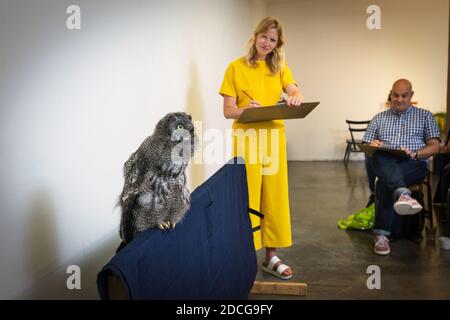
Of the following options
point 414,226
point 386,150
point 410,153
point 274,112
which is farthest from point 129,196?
point 414,226

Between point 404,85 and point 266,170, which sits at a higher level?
point 404,85

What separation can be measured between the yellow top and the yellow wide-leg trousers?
16 cm

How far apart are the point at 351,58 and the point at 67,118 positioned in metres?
6.51

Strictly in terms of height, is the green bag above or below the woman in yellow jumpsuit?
below

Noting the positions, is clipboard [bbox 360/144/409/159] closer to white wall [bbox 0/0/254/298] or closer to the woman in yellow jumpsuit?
the woman in yellow jumpsuit

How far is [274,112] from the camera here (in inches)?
89.0

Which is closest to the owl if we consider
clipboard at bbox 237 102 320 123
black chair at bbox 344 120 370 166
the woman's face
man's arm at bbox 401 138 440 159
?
clipboard at bbox 237 102 320 123

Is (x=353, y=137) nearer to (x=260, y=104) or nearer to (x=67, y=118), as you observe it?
(x=260, y=104)

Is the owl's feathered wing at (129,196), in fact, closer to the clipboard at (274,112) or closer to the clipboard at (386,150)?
the clipboard at (274,112)

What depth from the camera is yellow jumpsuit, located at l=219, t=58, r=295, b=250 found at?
251 cm

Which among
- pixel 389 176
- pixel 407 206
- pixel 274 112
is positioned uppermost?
pixel 274 112

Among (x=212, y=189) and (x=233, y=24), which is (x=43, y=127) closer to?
(x=212, y=189)

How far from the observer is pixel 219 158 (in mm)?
4109

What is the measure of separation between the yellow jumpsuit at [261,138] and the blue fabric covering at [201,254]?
0.32 metres
